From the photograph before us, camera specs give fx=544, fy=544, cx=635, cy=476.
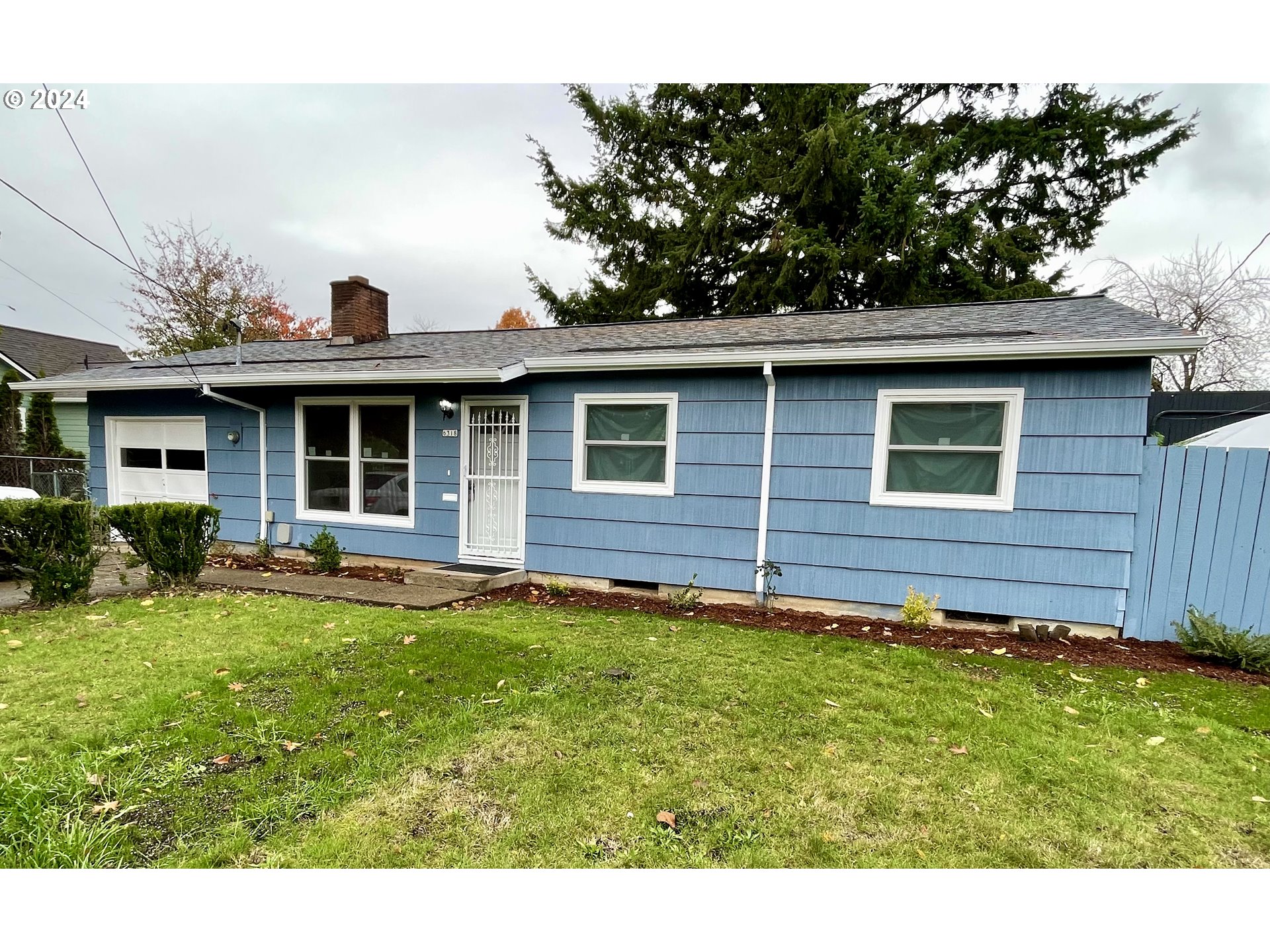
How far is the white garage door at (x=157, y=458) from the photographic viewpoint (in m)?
8.60

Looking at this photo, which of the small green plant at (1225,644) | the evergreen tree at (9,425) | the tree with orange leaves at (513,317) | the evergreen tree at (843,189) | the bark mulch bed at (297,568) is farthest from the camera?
the tree with orange leaves at (513,317)

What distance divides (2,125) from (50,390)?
4621 millimetres

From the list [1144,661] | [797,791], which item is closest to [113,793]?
[797,791]

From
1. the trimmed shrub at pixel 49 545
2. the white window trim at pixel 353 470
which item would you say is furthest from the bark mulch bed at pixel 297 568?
the trimmed shrub at pixel 49 545

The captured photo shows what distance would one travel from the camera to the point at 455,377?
6523mm

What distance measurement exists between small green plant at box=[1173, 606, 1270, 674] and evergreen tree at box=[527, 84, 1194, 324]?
35.8ft

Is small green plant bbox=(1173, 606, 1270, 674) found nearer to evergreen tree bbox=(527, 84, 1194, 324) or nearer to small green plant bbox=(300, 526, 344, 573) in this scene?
small green plant bbox=(300, 526, 344, 573)

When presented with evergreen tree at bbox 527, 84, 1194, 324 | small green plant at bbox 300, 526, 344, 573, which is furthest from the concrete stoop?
evergreen tree at bbox 527, 84, 1194, 324

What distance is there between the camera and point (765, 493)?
5945 mm

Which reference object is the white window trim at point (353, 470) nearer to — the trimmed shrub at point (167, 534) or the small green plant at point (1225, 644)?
the trimmed shrub at point (167, 534)

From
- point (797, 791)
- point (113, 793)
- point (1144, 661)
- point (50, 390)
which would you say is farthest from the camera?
point (50, 390)

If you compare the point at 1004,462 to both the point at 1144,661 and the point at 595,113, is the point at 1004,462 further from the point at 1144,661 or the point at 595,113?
the point at 595,113

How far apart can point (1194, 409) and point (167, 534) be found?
17252mm

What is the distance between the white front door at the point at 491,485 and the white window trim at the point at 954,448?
4.22 m
